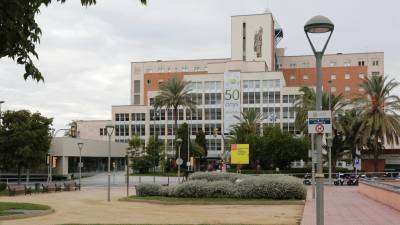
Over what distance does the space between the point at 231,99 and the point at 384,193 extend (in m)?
81.3

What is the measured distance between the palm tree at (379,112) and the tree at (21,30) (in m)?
59.7

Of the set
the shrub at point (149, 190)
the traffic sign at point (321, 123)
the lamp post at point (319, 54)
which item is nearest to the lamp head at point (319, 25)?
the lamp post at point (319, 54)

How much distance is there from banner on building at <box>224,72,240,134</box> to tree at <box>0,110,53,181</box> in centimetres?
4546

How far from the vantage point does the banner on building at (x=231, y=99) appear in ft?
352

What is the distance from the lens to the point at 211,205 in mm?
27594

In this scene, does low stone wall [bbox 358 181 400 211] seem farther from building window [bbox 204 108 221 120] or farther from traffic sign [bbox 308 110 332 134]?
building window [bbox 204 108 221 120]

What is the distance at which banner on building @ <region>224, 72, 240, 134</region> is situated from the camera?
10744cm

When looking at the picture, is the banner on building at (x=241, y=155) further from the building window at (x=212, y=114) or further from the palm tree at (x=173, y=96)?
the building window at (x=212, y=114)

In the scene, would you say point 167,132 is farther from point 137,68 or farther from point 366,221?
point 366,221

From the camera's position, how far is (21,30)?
6113 millimetres

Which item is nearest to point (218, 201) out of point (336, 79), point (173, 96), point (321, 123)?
point (321, 123)

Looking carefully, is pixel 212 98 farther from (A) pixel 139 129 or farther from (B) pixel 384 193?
(B) pixel 384 193

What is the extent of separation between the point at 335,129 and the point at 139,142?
34695 millimetres

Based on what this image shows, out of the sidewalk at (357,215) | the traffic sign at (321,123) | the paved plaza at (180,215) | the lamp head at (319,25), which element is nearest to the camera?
the lamp head at (319,25)
